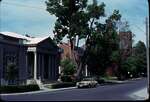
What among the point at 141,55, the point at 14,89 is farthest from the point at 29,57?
the point at 141,55

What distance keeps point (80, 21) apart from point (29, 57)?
36.1 ft

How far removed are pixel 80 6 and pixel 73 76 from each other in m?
13.0

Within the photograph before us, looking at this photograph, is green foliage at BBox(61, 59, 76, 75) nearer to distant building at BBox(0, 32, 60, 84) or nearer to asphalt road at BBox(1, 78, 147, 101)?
distant building at BBox(0, 32, 60, 84)

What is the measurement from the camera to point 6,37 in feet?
227

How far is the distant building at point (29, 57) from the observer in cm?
6909

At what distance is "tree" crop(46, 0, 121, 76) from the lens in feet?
267

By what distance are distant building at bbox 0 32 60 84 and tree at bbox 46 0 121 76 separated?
3.91m

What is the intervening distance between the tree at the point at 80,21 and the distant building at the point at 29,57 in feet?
12.8

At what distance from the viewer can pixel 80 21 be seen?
81812mm

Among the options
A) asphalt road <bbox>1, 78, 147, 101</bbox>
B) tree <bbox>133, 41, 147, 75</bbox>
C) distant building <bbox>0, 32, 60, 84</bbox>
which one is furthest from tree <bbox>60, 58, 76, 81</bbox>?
tree <bbox>133, 41, 147, 75</bbox>

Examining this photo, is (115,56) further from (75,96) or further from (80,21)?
(75,96)

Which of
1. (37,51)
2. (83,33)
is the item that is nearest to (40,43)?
(37,51)

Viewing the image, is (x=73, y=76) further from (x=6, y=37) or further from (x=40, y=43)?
(x=6, y=37)

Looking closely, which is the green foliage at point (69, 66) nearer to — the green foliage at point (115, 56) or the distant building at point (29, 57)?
the distant building at point (29, 57)
